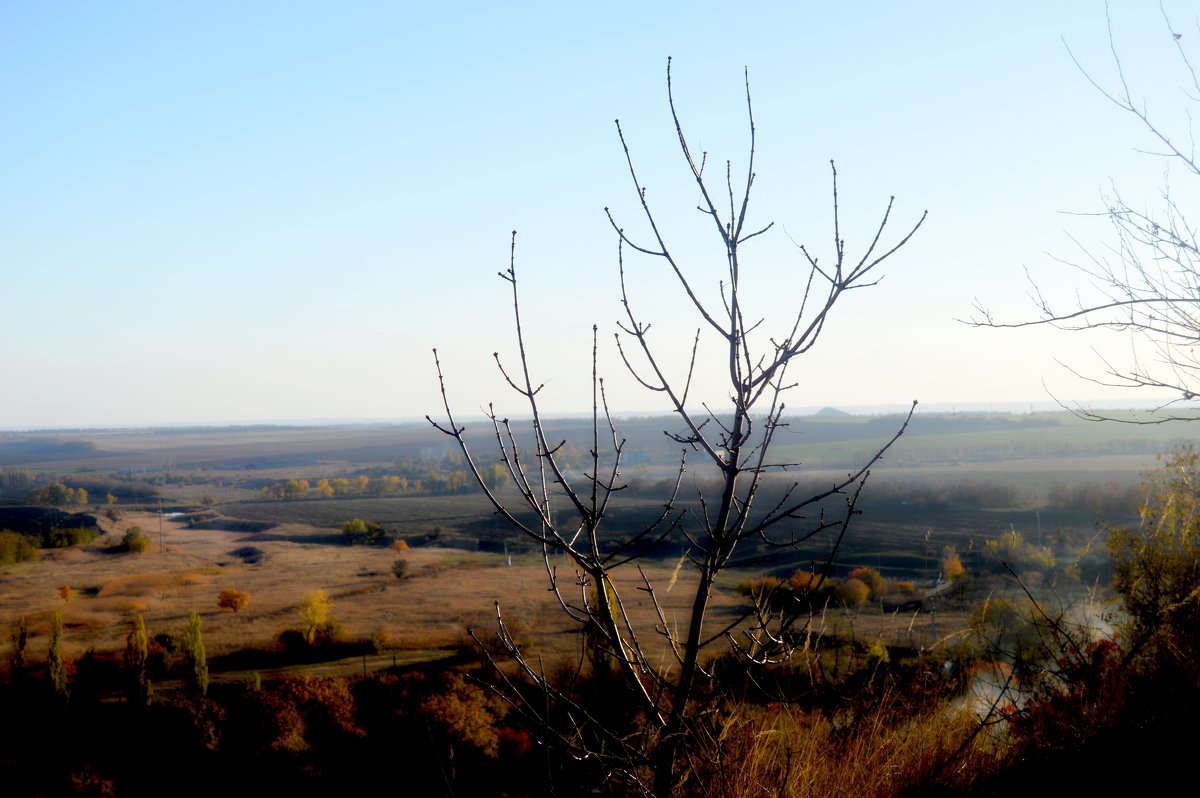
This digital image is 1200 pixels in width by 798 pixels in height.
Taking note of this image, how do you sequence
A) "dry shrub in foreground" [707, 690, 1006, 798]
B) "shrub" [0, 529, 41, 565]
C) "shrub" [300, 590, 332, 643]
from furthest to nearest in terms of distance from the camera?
"shrub" [0, 529, 41, 565] → "shrub" [300, 590, 332, 643] → "dry shrub in foreground" [707, 690, 1006, 798]

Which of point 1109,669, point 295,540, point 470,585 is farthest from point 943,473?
point 1109,669

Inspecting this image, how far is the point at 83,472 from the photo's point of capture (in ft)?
320

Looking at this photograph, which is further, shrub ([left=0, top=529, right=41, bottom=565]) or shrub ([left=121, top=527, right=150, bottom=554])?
shrub ([left=121, top=527, right=150, bottom=554])

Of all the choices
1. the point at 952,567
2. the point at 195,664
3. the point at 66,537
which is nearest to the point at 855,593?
the point at 952,567

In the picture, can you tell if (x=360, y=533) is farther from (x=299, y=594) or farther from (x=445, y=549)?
(x=299, y=594)

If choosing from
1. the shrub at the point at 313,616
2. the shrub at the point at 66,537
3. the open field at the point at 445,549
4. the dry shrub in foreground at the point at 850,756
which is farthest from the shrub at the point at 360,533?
the dry shrub in foreground at the point at 850,756

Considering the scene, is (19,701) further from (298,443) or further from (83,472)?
(298,443)

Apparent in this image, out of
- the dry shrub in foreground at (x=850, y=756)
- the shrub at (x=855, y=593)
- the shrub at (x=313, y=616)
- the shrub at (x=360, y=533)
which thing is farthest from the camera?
the shrub at (x=360, y=533)

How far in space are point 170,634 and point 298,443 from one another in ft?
451

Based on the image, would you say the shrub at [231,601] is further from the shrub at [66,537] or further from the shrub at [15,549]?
the shrub at [66,537]

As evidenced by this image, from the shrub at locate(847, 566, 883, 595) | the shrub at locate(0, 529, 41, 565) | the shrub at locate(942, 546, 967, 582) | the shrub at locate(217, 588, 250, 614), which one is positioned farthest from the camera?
the shrub at locate(0, 529, 41, 565)

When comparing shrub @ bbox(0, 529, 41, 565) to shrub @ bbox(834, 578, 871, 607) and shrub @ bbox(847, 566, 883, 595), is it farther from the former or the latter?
shrub @ bbox(834, 578, 871, 607)

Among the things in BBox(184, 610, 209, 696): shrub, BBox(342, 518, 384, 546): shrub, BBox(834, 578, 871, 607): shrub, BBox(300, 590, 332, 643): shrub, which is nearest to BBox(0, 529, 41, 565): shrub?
BBox(342, 518, 384, 546): shrub

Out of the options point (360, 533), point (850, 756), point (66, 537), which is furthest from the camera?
point (360, 533)
